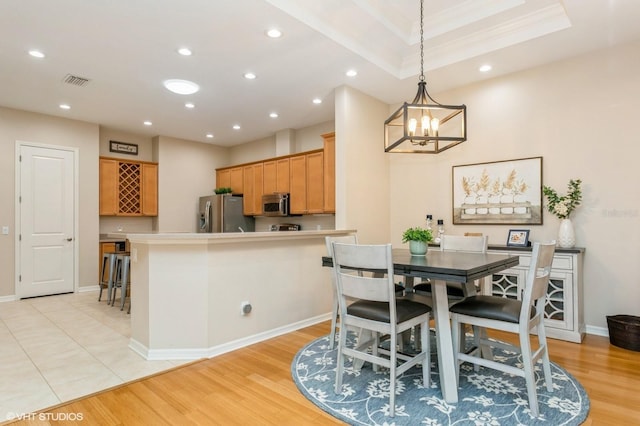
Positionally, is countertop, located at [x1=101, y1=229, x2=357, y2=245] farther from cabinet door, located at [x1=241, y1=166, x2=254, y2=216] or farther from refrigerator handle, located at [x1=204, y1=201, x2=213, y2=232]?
refrigerator handle, located at [x1=204, y1=201, x2=213, y2=232]

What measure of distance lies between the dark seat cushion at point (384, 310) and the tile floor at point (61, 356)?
1.64 metres

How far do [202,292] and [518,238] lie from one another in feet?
11.1

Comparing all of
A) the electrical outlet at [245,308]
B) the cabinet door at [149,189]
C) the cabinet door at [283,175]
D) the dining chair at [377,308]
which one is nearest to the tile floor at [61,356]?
the electrical outlet at [245,308]

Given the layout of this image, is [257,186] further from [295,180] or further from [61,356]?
[61,356]

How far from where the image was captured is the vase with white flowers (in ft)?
11.6

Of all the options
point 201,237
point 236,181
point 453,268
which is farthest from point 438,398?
point 236,181

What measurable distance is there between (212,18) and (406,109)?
6.09ft

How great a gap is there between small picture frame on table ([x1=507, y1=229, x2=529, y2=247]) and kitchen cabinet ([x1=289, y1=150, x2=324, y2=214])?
8.43ft

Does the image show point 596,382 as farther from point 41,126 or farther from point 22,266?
point 41,126

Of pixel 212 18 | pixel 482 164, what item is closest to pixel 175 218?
pixel 212 18

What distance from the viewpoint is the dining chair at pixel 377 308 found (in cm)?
217

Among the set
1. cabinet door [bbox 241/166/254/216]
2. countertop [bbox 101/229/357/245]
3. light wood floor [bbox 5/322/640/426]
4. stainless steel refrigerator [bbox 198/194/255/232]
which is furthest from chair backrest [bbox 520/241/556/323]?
stainless steel refrigerator [bbox 198/194/255/232]

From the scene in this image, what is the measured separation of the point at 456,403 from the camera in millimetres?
2217

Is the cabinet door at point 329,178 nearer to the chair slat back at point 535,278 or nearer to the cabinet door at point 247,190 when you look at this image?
the cabinet door at point 247,190
